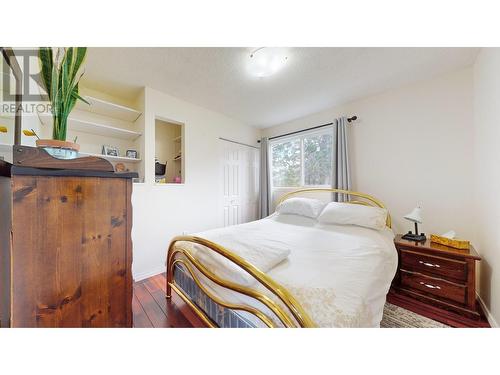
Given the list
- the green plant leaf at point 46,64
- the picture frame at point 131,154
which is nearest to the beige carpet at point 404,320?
the green plant leaf at point 46,64

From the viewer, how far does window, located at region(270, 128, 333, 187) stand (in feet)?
9.87

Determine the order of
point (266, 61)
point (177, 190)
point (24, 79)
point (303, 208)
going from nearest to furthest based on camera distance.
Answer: point (24, 79), point (266, 61), point (303, 208), point (177, 190)

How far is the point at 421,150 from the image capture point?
6.94 feet

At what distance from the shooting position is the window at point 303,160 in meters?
3.01

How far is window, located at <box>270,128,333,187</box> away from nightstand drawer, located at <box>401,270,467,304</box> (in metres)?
1.57

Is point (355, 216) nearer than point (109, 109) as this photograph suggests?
Yes

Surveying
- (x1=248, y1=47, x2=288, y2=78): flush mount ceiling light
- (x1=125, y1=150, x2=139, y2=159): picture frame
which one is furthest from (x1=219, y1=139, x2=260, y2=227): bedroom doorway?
(x1=248, y1=47, x2=288, y2=78): flush mount ceiling light

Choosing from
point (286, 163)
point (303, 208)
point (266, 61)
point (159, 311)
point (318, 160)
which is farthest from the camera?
point (286, 163)

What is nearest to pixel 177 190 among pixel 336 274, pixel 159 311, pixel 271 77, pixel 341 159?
pixel 159 311

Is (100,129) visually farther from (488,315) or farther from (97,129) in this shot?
(488,315)

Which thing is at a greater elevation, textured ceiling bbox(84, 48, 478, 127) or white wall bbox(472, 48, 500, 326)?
textured ceiling bbox(84, 48, 478, 127)

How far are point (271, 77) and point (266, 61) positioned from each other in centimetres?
34

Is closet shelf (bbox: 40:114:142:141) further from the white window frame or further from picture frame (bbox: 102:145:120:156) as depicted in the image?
the white window frame
